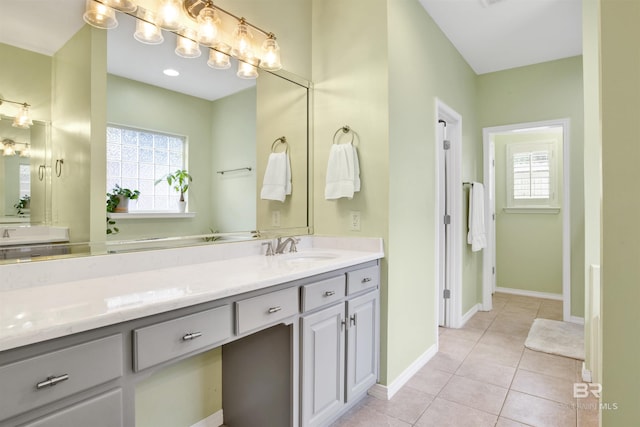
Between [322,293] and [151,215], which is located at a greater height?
[151,215]

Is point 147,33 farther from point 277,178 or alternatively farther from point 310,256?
point 310,256

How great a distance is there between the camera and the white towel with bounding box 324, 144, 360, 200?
7.41 feet

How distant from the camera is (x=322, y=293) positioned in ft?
5.69

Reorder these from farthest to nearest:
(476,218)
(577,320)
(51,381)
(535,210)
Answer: (535,210)
(476,218)
(577,320)
(51,381)

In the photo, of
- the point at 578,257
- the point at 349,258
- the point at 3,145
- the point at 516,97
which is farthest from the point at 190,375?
the point at 516,97

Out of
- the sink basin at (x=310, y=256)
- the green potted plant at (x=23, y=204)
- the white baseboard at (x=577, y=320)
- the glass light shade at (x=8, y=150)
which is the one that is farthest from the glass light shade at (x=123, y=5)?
the white baseboard at (x=577, y=320)

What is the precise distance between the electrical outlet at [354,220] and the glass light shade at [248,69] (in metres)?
1.07

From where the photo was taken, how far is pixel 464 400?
2.15 meters

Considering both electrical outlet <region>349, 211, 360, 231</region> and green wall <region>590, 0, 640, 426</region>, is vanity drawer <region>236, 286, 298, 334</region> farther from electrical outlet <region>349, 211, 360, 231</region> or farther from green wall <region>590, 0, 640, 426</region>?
green wall <region>590, 0, 640, 426</region>

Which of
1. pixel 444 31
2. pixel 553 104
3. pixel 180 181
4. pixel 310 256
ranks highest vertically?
pixel 444 31

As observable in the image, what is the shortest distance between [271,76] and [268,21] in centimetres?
34

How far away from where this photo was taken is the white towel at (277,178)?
7.52 feet

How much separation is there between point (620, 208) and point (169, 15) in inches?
74.3

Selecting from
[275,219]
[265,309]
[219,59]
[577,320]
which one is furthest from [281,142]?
[577,320]
